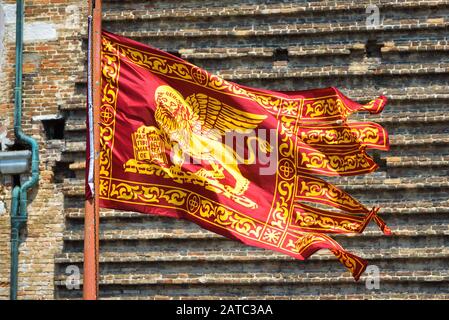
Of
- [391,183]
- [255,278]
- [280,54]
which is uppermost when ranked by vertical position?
[280,54]

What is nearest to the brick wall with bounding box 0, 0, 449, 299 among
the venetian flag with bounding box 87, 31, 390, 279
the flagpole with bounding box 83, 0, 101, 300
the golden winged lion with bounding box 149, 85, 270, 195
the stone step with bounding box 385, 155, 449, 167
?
the stone step with bounding box 385, 155, 449, 167

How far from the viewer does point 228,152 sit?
1073 centimetres

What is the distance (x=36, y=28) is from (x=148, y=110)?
4.70 meters

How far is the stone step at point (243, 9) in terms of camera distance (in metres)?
14.4

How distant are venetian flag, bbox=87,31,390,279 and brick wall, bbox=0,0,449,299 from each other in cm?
319

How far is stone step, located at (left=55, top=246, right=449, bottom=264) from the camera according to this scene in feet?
45.3

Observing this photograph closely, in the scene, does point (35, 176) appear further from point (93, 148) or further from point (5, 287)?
point (93, 148)

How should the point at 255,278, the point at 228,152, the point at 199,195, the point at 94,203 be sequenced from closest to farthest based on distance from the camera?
the point at 94,203 < the point at 199,195 < the point at 228,152 < the point at 255,278

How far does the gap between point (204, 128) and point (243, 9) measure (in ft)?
13.4

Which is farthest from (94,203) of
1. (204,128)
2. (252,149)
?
(252,149)

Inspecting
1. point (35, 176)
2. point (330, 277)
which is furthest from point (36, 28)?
point (330, 277)

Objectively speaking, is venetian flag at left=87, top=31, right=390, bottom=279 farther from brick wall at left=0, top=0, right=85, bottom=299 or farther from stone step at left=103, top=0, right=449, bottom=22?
brick wall at left=0, top=0, right=85, bottom=299

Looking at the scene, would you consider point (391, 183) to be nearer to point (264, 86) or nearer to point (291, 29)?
point (264, 86)

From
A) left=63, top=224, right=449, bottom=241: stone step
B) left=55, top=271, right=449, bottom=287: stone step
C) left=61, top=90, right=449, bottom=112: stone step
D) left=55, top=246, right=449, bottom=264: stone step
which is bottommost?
left=55, top=271, right=449, bottom=287: stone step
